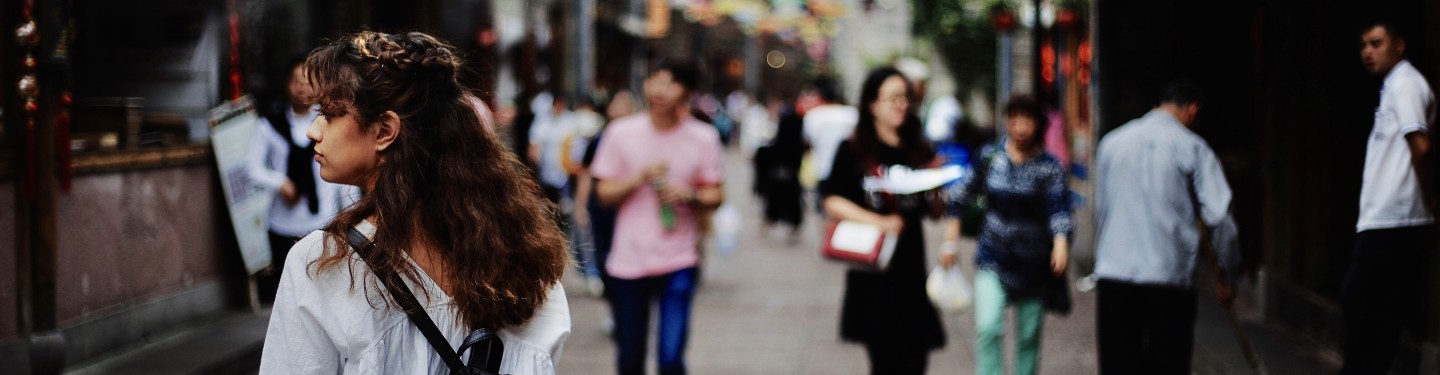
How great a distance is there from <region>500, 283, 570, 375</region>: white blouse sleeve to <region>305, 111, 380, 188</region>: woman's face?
1.15 feet

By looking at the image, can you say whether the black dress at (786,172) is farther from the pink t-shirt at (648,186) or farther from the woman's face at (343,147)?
the woman's face at (343,147)

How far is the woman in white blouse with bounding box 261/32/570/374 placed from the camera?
223 centimetres

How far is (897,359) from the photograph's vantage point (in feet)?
18.3

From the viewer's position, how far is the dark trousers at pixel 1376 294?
582 cm

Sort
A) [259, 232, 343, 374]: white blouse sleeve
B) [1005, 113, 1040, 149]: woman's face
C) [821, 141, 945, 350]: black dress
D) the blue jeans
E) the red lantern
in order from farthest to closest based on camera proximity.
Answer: the red lantern, [1005, 113, 1040, 149]: woman's face, the blue jeans, [821, 141, 945, 350]: black dress, [259, 232, 343, 374]: white blouse sleeve

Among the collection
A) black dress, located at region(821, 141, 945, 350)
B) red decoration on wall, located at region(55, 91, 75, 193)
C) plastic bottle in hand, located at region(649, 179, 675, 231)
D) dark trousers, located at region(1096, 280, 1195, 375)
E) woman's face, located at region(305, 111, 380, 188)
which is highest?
woman's face, located at region(305, 111, 380, 188)

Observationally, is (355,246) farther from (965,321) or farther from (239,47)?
(239,47)

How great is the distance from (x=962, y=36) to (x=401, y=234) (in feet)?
72.3

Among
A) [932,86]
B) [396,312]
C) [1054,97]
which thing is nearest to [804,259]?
[1054,97]

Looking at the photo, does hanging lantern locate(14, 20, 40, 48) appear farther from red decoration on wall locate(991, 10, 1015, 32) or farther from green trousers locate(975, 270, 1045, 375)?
red decoration on wall locate(991, 10, 1015, 32)

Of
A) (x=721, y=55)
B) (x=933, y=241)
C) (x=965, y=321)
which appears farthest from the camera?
(x=721, y=55)

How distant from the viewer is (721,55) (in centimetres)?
6594

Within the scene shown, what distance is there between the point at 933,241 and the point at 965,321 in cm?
633

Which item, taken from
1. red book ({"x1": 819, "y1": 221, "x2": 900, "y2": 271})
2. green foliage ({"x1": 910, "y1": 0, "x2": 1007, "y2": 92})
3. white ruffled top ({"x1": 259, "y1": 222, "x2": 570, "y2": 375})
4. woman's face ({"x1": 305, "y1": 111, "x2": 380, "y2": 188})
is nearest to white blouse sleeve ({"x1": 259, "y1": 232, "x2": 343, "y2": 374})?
white ruffled top ({"x1": 259, "y1": 222, "x2": 570, "y2": 375})
